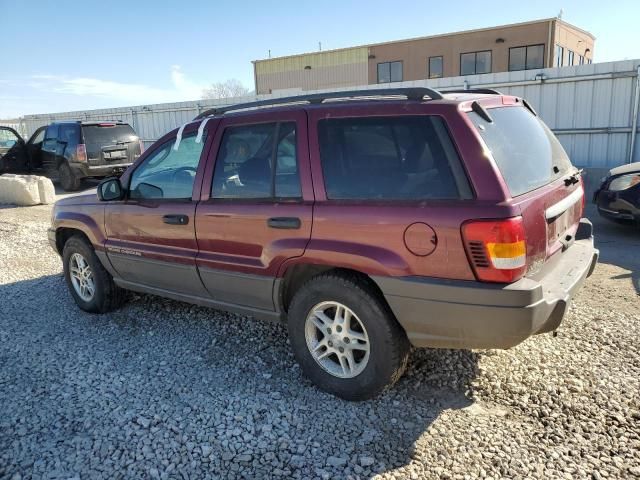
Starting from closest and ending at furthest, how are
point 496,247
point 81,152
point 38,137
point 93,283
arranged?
point 496,247 < point 93,283 < point 81,152 < point 38,137

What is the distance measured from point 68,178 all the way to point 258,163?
11834mm

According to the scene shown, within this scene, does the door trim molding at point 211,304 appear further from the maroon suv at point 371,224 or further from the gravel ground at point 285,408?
the gravel ground at point 285,408

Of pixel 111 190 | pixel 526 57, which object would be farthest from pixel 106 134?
pixel 526 57

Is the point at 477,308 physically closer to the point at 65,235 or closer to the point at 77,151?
the point at 65,235

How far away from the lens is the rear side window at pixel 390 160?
277 cm

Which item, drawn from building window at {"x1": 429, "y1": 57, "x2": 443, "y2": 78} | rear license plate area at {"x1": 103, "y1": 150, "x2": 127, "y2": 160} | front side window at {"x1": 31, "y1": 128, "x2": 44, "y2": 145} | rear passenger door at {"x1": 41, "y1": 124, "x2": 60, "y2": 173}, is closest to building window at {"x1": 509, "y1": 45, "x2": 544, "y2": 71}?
building window at {"x1": 429, "y1": 57, "x2": 443, "y2": 78}

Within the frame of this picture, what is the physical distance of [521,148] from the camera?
312cm

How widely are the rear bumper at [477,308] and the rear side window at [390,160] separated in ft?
1.66

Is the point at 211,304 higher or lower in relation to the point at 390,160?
lower

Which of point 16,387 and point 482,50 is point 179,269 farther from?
point 482,50

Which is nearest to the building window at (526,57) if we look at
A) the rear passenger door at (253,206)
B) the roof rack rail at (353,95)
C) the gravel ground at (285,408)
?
the gravel ground at (285,408)

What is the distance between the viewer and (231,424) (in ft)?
9.82

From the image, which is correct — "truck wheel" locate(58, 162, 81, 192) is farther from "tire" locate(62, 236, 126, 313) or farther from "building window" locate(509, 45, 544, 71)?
"building window" locate(509, 45, 544, 71)

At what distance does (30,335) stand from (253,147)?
2699 millimetres
